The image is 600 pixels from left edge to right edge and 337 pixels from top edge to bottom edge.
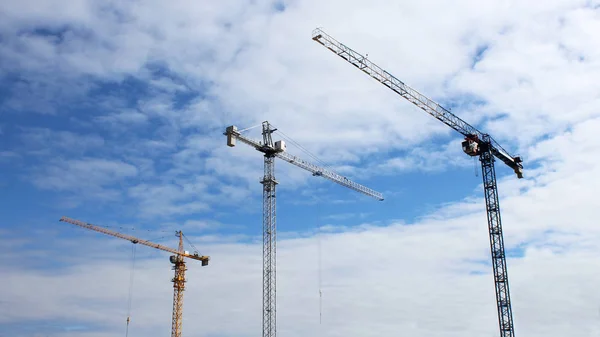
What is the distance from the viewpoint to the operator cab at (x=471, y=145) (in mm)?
118463

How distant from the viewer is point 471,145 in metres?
118

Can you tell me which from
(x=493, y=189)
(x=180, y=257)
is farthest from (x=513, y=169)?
(x=180, y=257)

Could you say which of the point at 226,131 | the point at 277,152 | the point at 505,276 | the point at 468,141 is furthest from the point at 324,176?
the point at 505,276

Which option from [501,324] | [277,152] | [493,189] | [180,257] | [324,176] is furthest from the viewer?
[180,257]

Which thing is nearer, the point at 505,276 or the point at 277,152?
the point at 505,276

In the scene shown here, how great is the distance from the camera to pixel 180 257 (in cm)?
17112

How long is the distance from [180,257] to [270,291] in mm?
48526

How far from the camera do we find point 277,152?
13800 cm

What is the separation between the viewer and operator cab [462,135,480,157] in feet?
389

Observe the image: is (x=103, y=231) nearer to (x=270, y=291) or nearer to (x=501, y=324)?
(x=270, y=291)

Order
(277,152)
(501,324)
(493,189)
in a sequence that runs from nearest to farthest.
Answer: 1. (501,324)
2. (493,189)
3. (277,152)

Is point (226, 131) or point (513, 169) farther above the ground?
point (226, 131)

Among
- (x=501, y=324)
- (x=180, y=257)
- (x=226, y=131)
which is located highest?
(x=226, y=131)

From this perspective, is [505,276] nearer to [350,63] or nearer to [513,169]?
[513,169]
